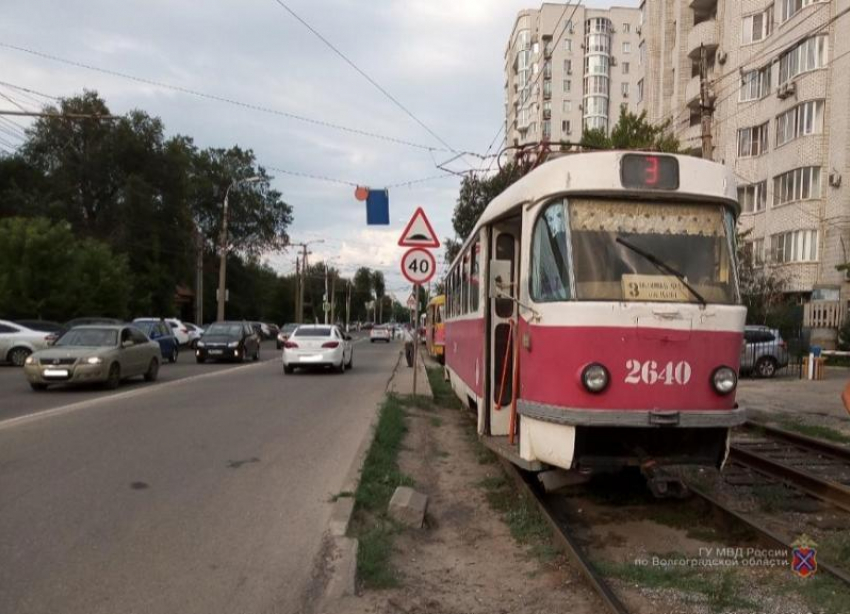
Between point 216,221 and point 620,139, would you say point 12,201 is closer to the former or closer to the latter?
point 216,221

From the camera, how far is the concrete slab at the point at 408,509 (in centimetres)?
650

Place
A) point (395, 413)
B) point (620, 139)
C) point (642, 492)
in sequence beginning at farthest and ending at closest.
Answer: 1. point (620, 139)
2. point (395, 413)
3. point (642, 492)

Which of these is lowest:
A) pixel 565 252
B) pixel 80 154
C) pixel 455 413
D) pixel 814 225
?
pixel 455 413

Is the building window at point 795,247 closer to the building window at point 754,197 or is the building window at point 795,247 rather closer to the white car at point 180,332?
the building window at point 754,197

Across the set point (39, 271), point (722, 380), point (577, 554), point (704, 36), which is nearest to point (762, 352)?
point (722, 380)

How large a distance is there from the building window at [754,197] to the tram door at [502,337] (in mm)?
33590

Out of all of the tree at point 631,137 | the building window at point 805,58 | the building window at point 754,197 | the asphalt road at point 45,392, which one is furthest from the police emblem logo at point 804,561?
the building window at point 754,197

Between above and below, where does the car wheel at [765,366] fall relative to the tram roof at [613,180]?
below

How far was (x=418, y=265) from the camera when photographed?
13711mm

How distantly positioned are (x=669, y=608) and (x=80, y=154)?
51.9 metres

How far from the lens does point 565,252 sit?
249 inches

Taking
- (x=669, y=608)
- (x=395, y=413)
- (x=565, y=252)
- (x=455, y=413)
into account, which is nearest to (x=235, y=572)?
(x=669, y=608)

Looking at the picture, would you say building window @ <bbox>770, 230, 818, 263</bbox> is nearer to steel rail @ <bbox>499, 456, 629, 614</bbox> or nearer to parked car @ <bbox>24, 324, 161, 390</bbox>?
parked car @ <bbox>24, 324, 161, 390</bbox>

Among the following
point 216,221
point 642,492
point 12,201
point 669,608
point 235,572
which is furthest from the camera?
point 216,221
